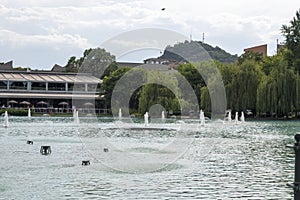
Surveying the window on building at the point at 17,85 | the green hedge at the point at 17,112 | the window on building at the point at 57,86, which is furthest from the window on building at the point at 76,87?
the green hedge at the point at 17,112

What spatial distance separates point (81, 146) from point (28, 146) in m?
2.00

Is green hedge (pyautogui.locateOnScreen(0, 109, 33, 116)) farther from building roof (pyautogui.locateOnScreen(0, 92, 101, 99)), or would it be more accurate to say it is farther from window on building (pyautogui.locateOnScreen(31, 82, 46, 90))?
window on building (pyautogui.locateOnScreen(31, 82, 46, 90))

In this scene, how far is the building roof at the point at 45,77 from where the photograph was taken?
289ft

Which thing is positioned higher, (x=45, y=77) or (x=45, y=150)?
(x=45, y=77)

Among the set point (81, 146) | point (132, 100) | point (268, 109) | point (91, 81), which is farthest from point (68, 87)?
point (81, 146)

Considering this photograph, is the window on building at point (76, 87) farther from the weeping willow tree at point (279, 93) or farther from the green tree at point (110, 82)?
the weeping willow tree at point (279, 93)

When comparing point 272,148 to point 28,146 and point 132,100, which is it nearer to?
point 28,146

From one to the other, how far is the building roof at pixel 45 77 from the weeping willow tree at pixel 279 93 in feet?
135

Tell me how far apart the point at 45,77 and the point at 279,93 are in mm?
50248

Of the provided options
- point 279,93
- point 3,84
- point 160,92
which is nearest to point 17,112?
point 3,84

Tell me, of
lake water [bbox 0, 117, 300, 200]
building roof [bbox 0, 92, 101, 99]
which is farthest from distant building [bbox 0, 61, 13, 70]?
lake water [bbox 0, 117, 300, 200]

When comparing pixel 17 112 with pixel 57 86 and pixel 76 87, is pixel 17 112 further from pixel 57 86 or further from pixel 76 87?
pixel 76 87

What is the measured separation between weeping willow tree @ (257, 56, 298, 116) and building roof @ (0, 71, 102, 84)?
41.2 meters

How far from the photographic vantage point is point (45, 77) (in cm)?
9231
